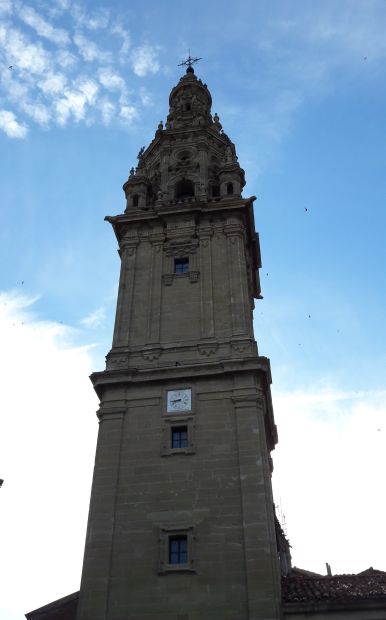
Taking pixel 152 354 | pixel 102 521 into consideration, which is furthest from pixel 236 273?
pixel 102 521

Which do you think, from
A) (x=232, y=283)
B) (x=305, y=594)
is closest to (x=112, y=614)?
(x=305, y=594)

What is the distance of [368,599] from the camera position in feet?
65.2

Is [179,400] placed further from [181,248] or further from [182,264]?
[181,248]

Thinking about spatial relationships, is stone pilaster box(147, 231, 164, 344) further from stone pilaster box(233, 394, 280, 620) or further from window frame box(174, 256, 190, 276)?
stone pilaster box(233, 394, 280, 620)

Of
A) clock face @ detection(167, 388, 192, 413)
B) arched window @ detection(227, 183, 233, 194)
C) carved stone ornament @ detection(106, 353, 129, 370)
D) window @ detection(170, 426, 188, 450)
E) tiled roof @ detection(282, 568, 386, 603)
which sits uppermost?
arched window @ detection(227, 183, 233, 194)

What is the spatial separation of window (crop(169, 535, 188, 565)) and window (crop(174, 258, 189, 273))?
1327cm

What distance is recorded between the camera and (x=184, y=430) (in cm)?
2466

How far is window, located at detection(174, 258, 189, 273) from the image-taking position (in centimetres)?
3086

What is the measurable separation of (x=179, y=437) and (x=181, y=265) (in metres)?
9.78

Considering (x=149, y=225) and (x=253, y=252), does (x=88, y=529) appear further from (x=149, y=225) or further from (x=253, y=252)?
(x=253, y=252)

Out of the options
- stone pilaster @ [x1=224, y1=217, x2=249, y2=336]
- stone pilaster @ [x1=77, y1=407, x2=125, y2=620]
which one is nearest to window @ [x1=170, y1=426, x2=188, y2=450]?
stone pilaster @ [x1=77, y1=407, x2=125, y2=620]

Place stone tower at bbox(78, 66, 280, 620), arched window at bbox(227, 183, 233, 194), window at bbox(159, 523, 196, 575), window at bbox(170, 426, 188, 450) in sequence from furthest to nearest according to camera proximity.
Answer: arched window at bbox(227, 183, 233, 194) < window at bbox(170, 426, 188, 450) < window at bbox(159, 523, 196, 575) < stone tower at bbox(78, 66, 280, 620)

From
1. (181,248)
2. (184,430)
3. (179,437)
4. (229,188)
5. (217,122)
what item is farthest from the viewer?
(217,122)

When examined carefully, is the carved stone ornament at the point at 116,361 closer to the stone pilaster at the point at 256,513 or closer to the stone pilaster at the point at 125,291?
the stone pilaster at the point at 125,291
